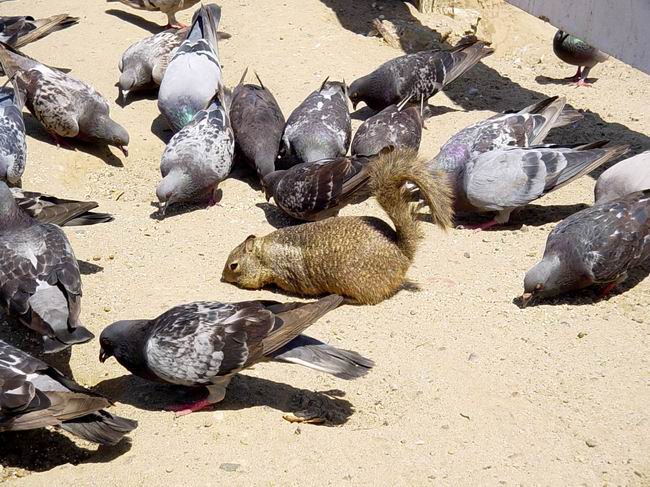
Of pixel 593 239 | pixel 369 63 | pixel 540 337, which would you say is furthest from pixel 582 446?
pixel 369 63

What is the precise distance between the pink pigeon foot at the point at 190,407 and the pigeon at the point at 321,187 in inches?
94.8

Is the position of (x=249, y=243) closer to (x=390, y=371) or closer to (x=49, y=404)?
(x=390, y=371)

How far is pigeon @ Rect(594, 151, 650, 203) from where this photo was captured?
284 inches

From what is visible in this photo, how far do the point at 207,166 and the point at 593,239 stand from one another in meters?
3.45

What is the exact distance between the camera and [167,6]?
11273 mm

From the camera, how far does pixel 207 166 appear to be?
805 cm

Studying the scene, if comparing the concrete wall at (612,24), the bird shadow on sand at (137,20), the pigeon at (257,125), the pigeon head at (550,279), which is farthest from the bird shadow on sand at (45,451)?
the bird shadow on sand at (137,20)

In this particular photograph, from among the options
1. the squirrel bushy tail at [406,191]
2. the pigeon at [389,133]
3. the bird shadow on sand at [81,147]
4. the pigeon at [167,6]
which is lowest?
the bird shadow on sand at [81,147]

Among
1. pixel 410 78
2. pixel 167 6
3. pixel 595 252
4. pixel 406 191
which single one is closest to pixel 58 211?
pixel 406 191

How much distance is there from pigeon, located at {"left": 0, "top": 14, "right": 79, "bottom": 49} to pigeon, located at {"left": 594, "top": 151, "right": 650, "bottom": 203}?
654 cm

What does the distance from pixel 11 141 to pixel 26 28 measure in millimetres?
2803

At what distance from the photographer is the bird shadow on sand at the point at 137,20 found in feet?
38.1

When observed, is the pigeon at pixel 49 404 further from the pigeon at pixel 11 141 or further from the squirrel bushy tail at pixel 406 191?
the pigeon at pixel 11 141

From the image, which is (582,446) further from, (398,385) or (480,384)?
(398,385)
